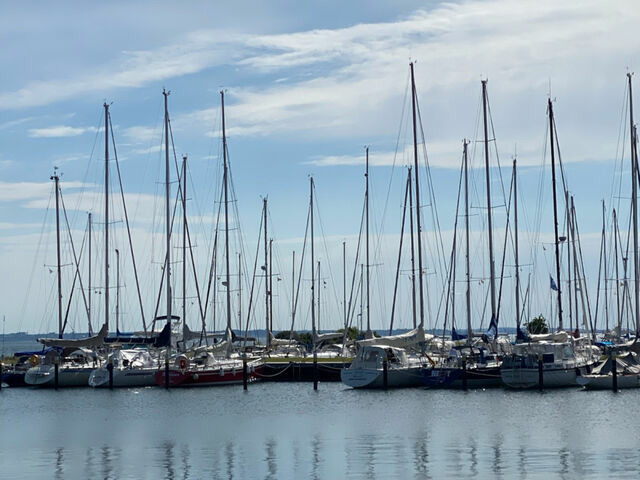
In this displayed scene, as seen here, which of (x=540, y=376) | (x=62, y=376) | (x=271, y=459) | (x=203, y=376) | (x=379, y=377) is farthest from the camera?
(x=62, y=376)

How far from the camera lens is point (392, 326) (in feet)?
241

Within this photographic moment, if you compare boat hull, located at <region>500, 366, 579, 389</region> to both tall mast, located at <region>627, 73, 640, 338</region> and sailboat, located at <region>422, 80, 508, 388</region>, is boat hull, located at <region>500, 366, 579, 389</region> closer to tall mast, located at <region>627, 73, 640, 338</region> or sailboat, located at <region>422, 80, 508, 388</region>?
sailboat, located at <region>422, 80, 508, 388</region>

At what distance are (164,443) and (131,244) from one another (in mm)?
36414

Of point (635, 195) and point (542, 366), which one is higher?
point (635, 195)

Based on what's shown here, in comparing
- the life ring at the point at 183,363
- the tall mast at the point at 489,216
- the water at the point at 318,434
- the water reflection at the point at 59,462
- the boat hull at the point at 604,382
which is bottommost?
the water reflection at the point at 59,462

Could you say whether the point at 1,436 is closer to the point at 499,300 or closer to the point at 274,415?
the point at 274,415

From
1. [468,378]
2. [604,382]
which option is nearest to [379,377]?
[468,378]

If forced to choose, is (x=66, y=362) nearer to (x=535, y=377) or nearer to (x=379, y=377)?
(x=379, y=377)

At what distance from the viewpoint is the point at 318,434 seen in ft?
142

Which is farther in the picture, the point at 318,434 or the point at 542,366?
the point at 542,366

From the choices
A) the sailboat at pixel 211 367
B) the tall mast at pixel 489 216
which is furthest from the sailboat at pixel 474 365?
the sailboat at pixel 211 367

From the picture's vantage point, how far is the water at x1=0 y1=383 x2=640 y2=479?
33844 millimetres

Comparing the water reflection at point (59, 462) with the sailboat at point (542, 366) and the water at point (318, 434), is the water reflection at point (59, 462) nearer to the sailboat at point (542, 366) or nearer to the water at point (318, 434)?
the water at point (318, 434)

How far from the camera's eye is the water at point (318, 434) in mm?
33844
